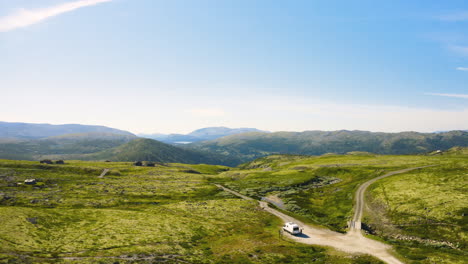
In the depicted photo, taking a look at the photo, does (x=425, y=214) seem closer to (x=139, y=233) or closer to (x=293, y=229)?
(x=293, y=229)

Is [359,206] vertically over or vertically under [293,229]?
over

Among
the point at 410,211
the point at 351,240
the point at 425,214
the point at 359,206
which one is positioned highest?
the point at 425,214

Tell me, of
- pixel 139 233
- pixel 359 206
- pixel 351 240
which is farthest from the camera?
pixel 359 206

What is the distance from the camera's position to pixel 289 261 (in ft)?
142

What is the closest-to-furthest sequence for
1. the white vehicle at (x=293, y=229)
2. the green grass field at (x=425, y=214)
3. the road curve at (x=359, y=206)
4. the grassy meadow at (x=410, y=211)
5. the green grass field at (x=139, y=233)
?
1. the green grass field at (x=139, y=233)
2. the green grass field at (x=425, y=214)
3. the grassy meadow at (x=410, y=211)
4. the white vehicle at (x=293, y=229)
5. the road curve at (x=359, y=206)

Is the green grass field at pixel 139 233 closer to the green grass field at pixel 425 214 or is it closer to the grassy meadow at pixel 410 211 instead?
the grassy meadow at pixel 410 211

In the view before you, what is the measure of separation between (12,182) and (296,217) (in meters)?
118

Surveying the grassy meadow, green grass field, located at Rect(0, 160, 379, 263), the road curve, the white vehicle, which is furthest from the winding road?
green grass field, located at Rect(0, 160, 379, 263)

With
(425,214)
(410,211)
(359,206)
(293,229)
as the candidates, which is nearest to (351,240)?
(293,229)

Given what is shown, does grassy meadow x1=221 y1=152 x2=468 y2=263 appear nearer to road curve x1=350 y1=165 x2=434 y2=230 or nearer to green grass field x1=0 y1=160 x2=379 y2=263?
road curve x1=350 y1=165 x2=434 y2=230

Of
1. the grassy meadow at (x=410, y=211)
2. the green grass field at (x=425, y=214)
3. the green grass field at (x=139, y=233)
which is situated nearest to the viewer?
the green grass field at (x=139, y=233)

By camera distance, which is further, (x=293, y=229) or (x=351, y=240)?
(x=293, y=229)

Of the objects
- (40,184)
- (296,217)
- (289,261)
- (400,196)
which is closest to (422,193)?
(400,196)

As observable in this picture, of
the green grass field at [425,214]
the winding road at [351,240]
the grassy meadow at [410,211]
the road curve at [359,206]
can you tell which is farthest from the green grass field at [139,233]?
the road curve at [359,206]
